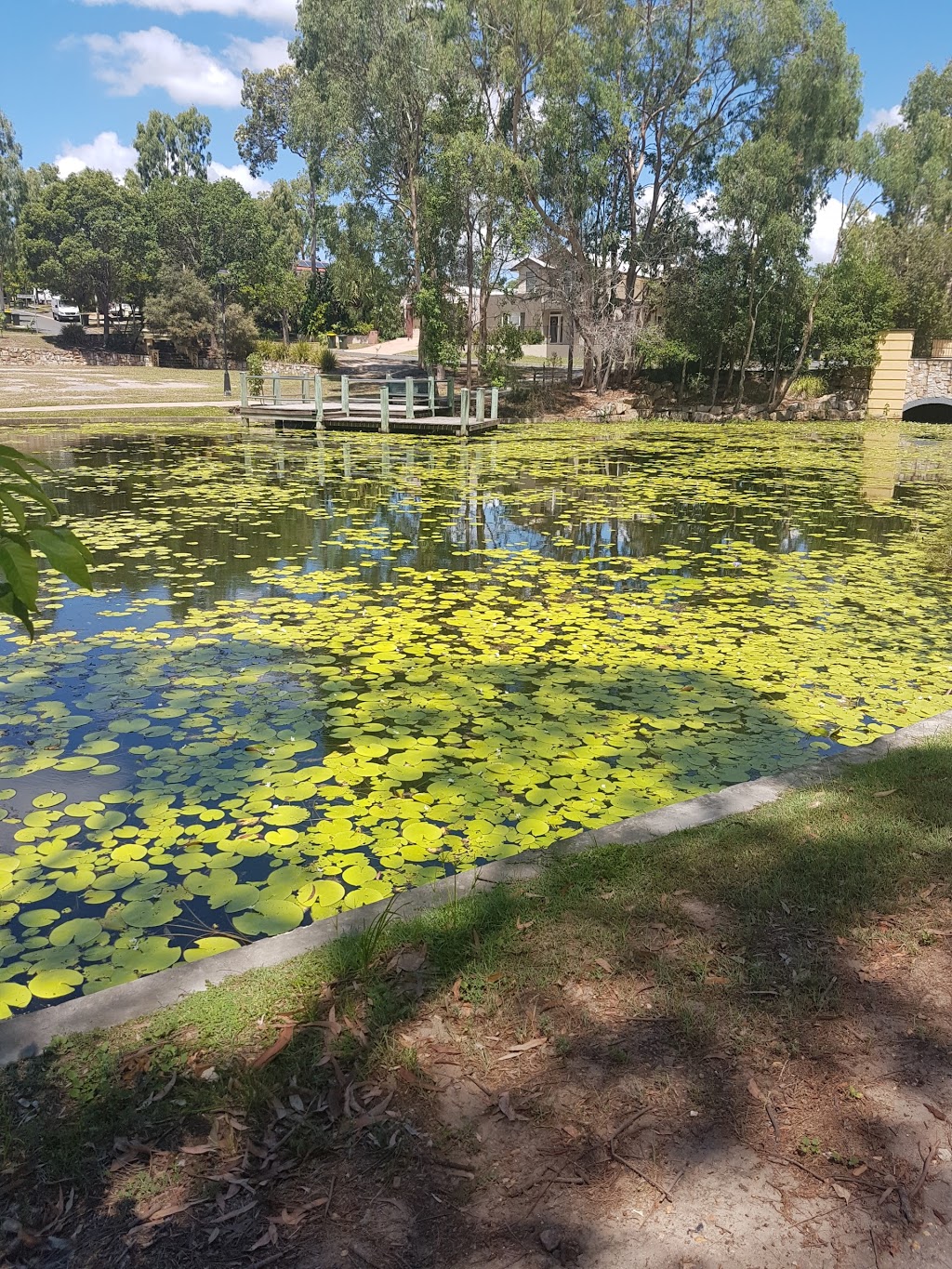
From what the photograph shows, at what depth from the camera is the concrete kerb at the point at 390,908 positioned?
7.36 ft

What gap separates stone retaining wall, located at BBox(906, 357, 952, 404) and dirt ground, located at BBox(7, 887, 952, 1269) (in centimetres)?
3269

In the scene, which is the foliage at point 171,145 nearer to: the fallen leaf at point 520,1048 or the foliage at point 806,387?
the foliage at point 806,387

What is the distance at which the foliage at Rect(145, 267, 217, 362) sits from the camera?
129 ft

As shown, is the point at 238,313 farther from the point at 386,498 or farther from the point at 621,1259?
the point at 621,1259

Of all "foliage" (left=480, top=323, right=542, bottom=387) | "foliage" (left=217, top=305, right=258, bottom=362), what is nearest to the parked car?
"foliage" (left=217, top=305, right=258, bottom=362)

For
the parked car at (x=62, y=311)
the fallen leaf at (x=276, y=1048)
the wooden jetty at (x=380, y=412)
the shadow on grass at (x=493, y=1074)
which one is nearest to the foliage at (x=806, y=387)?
the wooden jetty at (x=380, y=412)

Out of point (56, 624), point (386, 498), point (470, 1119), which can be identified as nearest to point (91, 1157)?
point (470, 1119)

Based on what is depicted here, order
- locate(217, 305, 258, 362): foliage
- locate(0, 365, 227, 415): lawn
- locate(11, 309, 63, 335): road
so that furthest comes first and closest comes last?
locate(11, 309, 63, 335): road → locate(217, 305, 258, 362): foliage → locate(0, 365, 227, 415): lawn

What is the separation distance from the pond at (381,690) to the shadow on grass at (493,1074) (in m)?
0.64

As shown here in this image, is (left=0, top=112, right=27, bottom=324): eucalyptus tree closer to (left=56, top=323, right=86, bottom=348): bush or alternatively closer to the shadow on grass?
(left=56, top=323, right=86, bottom=348): bush

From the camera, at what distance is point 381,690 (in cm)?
502

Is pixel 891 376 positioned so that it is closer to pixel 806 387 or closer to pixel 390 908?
pixel 806 387

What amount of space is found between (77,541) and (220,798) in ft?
8.09

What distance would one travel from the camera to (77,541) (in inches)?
59.2
